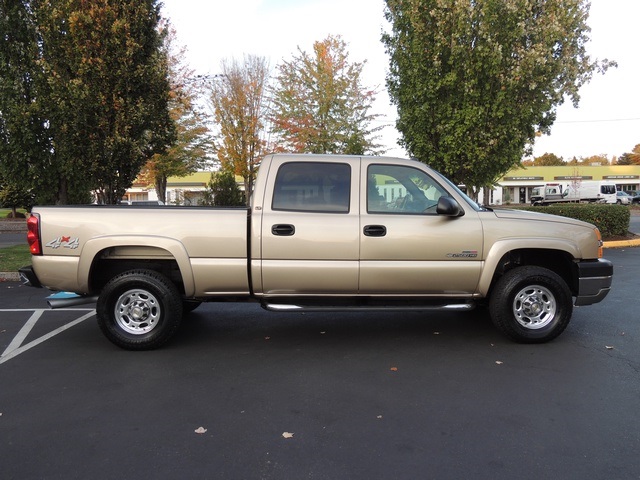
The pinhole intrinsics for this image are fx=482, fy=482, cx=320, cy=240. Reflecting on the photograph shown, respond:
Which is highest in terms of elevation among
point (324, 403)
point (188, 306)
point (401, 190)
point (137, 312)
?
point (401, 190)

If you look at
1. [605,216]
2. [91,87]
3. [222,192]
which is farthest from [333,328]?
[222,192]

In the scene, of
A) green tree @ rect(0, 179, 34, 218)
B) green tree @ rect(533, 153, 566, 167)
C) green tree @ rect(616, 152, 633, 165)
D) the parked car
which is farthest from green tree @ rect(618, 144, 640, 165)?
green tree @ rect(0, 179, 34, 218)

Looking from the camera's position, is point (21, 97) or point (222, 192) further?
point (222, 192)

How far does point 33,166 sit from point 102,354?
850 centimetres

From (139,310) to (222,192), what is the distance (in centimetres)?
1728

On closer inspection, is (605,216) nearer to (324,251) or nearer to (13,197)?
(324,251)

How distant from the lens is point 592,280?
5.16 metres

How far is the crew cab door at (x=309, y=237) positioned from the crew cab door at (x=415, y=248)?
0.45 feet

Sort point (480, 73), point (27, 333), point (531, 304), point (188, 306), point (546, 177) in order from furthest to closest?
point (546, 177) < point (480, 73) < point (188, 306) < point (27, 333) < point (531, 304)

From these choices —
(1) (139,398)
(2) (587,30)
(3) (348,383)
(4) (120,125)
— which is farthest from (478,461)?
(2) (587,30)

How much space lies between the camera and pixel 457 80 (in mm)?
12945

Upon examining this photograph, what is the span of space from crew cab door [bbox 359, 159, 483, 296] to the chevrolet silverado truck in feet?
0.03

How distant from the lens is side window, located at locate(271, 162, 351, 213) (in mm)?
5070

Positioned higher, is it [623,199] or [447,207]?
[623,199]
